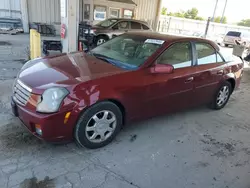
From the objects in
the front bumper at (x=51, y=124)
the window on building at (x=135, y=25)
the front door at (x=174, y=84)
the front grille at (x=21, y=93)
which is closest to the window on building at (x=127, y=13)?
the window on building at (x=135, y=25)

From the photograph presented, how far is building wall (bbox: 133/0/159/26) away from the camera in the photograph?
695 inches

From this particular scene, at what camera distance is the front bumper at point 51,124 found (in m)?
2.42

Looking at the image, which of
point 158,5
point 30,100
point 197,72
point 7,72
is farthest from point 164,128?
point 158,5

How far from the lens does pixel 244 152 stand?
10.7ft

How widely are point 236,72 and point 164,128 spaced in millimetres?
2132

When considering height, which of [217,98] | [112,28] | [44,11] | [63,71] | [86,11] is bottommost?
[217,98]

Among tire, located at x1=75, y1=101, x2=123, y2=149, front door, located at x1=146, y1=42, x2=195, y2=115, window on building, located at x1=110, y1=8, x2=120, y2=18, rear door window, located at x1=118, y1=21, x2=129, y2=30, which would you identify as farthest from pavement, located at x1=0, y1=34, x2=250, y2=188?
window on building, located at x1=110, y1=8, x2=120, y2=18

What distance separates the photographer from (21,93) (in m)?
2.69

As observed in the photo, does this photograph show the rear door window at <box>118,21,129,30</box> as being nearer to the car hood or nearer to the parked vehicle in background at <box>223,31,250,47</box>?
the car hood

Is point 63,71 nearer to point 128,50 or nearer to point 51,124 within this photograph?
point 51,124

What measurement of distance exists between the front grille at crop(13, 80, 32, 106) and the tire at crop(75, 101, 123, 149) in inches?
26.2

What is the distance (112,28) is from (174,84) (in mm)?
8894

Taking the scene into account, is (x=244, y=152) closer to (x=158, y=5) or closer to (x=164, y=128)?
(x=164, y=128)

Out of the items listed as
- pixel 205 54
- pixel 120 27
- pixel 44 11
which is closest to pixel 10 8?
pixel 44 11
